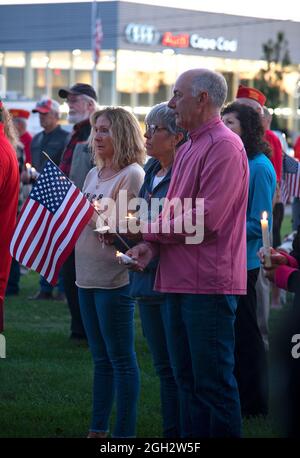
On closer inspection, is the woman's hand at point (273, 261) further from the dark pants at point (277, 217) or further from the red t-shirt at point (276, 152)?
the dark pants at point (277, 217)

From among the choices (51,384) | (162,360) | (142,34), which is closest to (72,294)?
(51,384)

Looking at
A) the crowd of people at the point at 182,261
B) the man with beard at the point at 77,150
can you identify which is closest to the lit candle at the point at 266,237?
the crowd of people at the point at 182,261

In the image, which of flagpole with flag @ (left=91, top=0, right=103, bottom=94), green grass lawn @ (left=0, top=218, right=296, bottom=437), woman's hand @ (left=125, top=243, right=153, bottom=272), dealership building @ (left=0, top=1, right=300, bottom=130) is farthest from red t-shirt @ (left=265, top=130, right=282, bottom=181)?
dealership building @ (left=0, top=1, right=300, bottom=130)

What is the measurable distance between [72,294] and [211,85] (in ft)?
17.2

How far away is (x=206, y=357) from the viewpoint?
18.5ft

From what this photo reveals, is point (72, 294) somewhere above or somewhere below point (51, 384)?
below

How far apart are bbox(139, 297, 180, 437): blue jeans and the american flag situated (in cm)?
58

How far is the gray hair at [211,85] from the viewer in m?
5.78

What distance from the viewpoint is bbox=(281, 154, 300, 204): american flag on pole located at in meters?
11.3

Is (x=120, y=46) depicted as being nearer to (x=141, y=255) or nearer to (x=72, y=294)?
(x=72, y=294)

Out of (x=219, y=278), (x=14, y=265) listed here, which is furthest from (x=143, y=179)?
(x=14, y=265)

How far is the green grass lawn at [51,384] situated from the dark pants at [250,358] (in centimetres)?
18

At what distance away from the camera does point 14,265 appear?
14320mm

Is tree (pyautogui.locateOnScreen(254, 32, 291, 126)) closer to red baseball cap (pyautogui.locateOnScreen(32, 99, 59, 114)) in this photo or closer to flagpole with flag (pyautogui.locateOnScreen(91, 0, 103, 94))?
flagpole with flag (pyautogui.locateOnScreen(91, 0, 103, 94))
